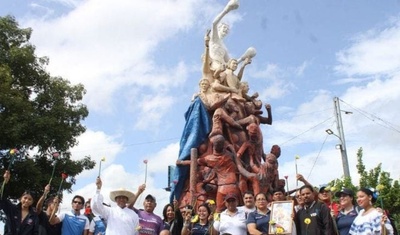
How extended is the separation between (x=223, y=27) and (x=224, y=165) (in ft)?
16.6

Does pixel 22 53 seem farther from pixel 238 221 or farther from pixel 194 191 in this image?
pixel 238 221

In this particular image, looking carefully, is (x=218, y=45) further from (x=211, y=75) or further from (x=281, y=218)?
(x=281, y=218)

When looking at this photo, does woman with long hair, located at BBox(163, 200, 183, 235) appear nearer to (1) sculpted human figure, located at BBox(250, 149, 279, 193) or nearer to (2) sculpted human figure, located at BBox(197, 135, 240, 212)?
(2) sculpted human figure, located at BBox(197, 135, 240, 212)

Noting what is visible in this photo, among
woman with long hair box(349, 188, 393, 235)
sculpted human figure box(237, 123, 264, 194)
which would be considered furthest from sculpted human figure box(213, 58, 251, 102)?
woman with long hair box(349, 188, 393, 235)

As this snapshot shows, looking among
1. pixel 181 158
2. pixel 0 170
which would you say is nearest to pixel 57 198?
pixel 181 158

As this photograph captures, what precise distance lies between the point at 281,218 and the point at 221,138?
5974 millimetres

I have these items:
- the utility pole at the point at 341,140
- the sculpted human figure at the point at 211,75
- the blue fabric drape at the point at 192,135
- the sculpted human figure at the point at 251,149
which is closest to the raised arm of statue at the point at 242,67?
the sculpted human figure at the point at 211,75

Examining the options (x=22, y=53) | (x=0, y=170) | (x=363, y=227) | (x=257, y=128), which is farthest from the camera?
(x=22, y=53)

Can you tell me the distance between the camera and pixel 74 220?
7609 mm

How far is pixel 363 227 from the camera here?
19.1ft

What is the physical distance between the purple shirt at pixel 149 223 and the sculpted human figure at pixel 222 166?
181 inches

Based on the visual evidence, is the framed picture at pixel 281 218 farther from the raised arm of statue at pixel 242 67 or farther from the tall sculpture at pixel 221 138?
the raised arm of statue at pixel 242 67

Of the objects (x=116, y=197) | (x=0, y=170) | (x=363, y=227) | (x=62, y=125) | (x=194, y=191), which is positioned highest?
(x=62, y=125)

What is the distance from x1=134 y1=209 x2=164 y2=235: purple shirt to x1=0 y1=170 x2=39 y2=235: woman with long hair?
1.39 metres
